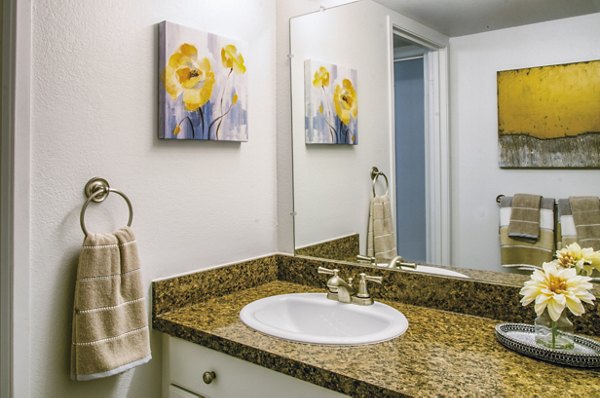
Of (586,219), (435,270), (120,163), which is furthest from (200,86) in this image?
(586,219)

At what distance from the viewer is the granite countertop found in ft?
3.16

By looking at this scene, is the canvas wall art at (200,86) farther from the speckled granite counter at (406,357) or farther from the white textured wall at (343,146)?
the speckled granite counter at (406,357)

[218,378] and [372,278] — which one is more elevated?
[372,278]

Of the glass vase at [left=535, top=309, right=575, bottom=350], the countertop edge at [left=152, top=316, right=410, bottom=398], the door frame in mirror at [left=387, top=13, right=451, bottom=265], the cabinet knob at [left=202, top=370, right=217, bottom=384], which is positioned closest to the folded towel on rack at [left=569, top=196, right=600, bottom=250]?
the glass vase at [left=535, top=309, right=575, bottom=350]

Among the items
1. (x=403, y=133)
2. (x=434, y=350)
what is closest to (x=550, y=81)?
A: (x=403, y=133)

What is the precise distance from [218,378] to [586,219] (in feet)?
3.56

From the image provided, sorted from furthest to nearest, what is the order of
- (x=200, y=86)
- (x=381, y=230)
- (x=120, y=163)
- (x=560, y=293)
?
(x=381, y=230), (x=200, y=86), (x=120, y=163), (x=560, y=293)

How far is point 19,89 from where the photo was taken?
1.13 meters

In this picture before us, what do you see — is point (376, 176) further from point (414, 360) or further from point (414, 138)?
point (414, 360)

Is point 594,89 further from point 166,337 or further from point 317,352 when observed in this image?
point 166,337

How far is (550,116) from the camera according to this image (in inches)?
51.2

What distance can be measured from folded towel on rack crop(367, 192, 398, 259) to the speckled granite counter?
0.20m

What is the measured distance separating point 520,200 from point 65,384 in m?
1.34

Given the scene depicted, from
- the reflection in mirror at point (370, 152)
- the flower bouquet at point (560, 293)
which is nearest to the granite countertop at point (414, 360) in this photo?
the flower bouquet at point (560, 293)
